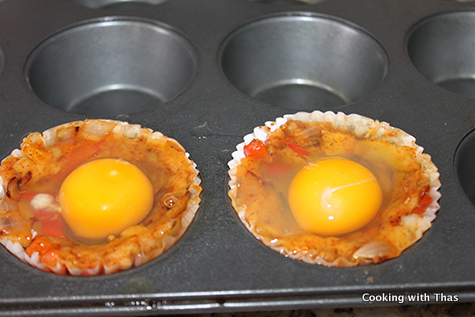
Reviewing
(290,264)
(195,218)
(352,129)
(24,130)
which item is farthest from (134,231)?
(352,129)

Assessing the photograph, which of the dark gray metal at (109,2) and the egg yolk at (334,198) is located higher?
the dark gray metal at (109,2)

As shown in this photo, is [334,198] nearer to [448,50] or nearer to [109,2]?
[448,50]

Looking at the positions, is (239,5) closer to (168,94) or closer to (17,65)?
(168,94)

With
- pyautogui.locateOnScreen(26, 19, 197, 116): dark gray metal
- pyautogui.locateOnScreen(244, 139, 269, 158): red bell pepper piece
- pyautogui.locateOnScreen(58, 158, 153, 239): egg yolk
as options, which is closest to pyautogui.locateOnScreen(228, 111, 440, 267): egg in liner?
pyautogui.locateOnScreen(244, 139, 269, 158): red bell pepper piece

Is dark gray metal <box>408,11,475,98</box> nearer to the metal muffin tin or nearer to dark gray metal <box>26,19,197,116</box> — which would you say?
the metal muffin tin

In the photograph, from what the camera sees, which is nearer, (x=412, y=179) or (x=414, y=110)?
(x=412, y=179)

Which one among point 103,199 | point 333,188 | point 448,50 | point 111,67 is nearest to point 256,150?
point 333,188

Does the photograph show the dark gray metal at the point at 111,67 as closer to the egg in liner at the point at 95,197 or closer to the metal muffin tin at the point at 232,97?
the metal muffin tin at the point at 232,97

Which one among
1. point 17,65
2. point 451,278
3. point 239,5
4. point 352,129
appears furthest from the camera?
point 239,5

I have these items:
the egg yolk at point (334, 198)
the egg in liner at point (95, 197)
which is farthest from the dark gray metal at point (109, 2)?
the egg yolk at point (334, 198)

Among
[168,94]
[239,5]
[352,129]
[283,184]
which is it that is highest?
[239,5]
